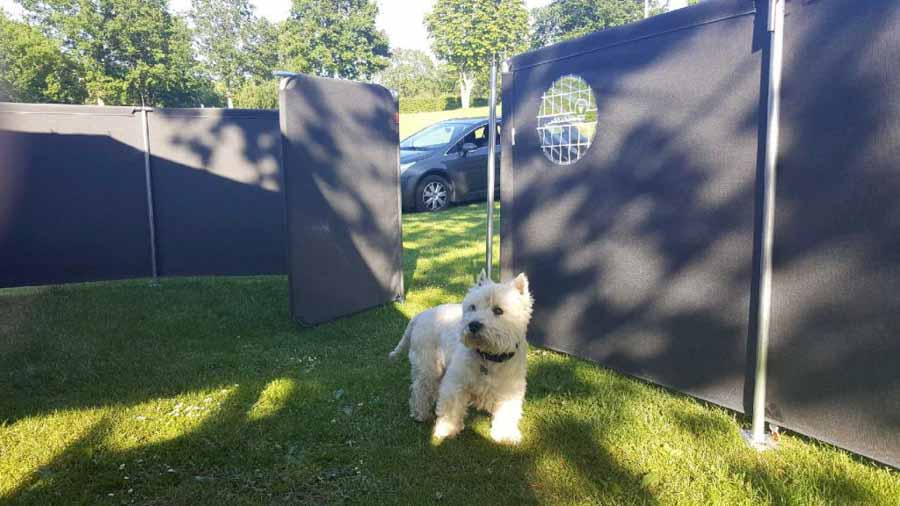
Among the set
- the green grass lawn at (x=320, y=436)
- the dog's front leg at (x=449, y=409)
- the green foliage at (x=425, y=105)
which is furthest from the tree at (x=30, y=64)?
the dog's front leg at (x=449, y=409)

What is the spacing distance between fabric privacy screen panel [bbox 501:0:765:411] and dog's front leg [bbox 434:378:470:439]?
4.85ft

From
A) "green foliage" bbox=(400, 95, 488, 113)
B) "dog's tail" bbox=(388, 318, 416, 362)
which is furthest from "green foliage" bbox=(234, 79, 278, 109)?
"dog's tail" bbox=(388, 318, 416, 362)

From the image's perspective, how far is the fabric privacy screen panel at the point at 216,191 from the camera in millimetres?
7387

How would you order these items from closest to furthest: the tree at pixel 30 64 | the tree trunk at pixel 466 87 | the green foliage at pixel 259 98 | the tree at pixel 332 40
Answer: the tree at pixel 30 64
the green foliage at pixel 259 98
the tree trunk at pixel 466 87
the tree at pixel 332 40

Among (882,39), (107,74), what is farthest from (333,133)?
(107,74)

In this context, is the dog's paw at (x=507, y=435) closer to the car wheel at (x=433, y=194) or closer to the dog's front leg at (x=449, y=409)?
the dog's front leg at (x=449, y=409)

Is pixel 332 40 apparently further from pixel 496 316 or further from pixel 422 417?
pixel 496 316

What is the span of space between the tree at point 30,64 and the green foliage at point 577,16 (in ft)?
157

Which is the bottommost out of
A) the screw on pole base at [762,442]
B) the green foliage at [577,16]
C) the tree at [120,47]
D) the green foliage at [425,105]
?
the screw on pole base at [762,442]

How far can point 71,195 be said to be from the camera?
23.1 ft

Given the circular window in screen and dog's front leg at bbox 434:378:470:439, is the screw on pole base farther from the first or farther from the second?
the circular window in screen

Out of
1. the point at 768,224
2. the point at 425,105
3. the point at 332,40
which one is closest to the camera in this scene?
the point at 768,224

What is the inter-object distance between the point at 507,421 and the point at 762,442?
1.46 metres

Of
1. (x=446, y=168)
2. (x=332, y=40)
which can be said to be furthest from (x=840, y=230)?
(x=332, y=40)
